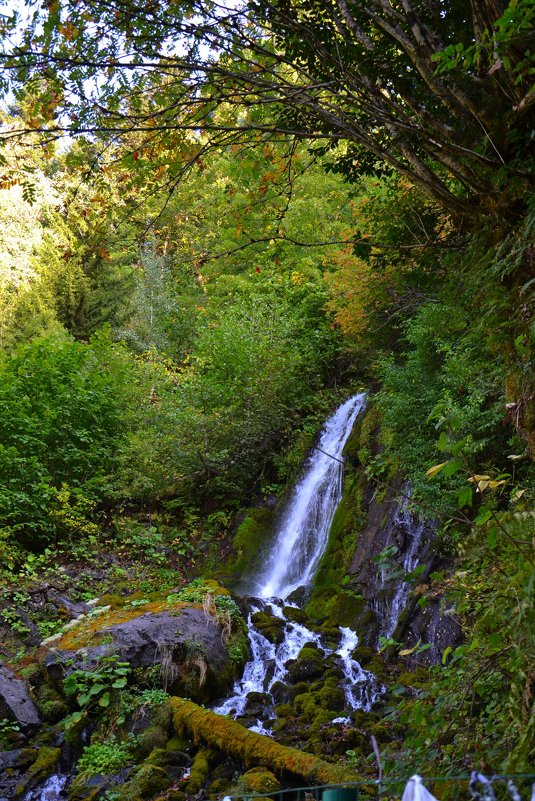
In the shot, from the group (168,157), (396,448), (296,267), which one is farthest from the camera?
(296,267)

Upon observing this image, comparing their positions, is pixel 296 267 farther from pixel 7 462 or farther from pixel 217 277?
pixel 7 462

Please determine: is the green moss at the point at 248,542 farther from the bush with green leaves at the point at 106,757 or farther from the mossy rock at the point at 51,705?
the bush with green leaves at the point at 106,757

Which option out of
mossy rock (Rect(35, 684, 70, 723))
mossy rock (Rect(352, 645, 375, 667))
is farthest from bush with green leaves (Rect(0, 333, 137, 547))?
mossy rock (Rect(352, 645, 375, 667))

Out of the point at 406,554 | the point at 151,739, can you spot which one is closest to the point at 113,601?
the point at 151,739

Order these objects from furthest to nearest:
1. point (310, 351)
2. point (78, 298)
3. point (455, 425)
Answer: point (78, 298), point (310, 351), point (455, 425)

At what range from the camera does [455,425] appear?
2.28m

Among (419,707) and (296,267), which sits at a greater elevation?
(296,267)

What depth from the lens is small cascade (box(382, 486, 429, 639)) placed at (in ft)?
27.4

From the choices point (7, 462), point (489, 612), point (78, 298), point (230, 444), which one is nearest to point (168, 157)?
point (489, 612)

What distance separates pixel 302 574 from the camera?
1058 cm

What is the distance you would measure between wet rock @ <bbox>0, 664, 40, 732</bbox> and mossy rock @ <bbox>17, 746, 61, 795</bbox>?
1.24 feet

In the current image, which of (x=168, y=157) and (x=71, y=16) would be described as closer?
(x=71, y=16)

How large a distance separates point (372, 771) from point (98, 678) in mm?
3064

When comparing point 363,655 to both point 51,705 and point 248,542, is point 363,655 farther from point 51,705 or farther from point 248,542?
point 248,542
